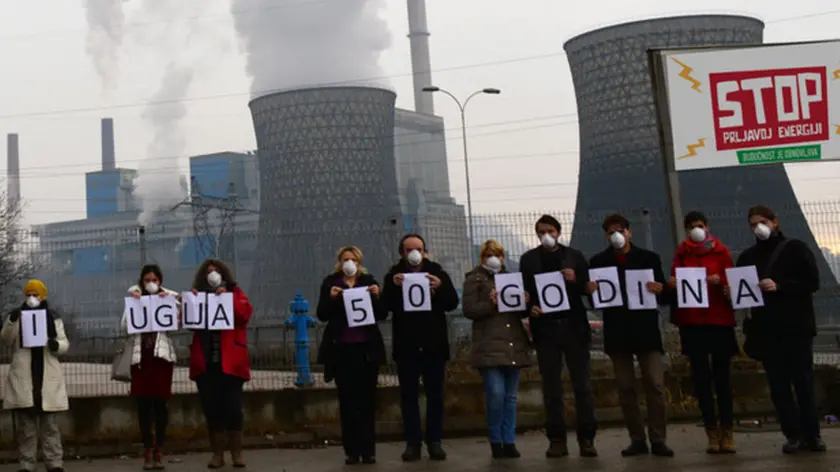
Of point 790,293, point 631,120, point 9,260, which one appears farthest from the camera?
point 631,120

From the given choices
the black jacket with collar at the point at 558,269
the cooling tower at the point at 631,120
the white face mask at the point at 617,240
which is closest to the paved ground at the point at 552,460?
the black jacket with collar at the point at 558,269

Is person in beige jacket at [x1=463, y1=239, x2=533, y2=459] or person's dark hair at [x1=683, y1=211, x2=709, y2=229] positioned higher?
person's dark hair at [x1=683, y1=211, x2=709, y2=229]

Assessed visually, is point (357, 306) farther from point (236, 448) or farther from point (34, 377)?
point (34, 377)

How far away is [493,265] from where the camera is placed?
707cm

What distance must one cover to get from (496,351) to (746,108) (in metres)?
3.47

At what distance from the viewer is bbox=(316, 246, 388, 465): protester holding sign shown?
696 cm

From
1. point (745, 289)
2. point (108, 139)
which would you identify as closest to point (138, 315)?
point (745, 289)

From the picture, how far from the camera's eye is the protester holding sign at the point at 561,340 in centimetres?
688

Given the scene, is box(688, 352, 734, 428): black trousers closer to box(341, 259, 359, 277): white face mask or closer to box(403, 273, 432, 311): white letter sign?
box(403, 273, 432, 311): white letter sign

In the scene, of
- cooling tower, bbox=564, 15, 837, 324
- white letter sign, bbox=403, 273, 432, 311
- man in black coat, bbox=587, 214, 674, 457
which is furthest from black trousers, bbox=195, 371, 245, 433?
cooling tower, bbox=564, 15, 837, 324

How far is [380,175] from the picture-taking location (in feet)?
189

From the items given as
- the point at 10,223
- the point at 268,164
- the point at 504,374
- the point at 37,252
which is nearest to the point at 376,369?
the point at 504,374

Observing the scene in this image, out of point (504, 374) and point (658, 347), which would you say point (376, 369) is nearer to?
point (504, 374)

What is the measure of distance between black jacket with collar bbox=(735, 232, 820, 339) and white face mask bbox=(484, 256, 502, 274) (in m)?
1.65
